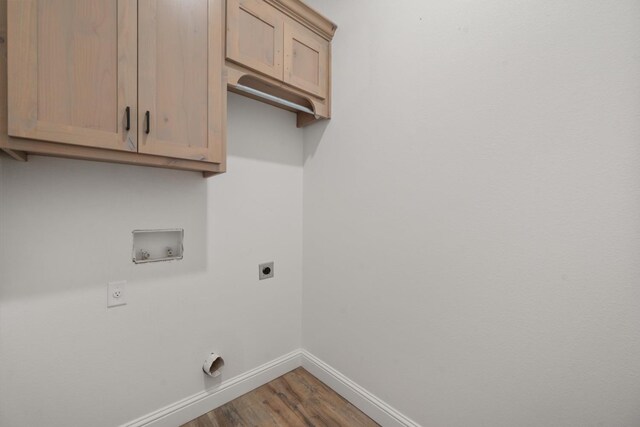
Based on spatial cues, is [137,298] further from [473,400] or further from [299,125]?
[473,400]

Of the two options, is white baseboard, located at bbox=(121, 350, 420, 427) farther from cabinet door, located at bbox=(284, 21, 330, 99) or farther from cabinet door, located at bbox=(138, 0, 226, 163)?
cabinet door, located at bbox=(284, 21, 330, 99)

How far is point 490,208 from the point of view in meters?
1.07

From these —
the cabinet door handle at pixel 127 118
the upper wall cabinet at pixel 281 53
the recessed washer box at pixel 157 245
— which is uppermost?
the upper wall cabinet at pixel 281 53

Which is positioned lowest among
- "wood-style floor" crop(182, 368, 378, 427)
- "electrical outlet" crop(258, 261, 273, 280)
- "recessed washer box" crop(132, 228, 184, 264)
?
"wood-style floor" crop(182, 368, 378, 427)

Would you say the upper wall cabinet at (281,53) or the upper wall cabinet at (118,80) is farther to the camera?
the upper wall cabinet at (281,53)

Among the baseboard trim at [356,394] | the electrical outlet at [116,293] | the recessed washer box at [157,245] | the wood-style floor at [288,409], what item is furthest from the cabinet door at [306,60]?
the wood-style floor at [288,409]

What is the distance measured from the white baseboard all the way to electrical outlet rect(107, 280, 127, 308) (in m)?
0.63

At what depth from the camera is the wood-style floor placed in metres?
1.47

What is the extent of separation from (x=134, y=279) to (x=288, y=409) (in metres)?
1.19

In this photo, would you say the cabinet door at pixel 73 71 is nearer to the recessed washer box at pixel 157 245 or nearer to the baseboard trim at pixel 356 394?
the recessed washer box at pixel 157 245

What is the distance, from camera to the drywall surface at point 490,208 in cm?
83

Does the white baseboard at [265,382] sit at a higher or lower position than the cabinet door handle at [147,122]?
lower

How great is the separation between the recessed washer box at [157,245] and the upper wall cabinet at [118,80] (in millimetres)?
447

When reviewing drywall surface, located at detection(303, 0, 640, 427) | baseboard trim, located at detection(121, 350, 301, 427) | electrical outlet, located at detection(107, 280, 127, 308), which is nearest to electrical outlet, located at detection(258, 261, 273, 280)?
drywall surface, located at detection(303, 0, 640, 427)
